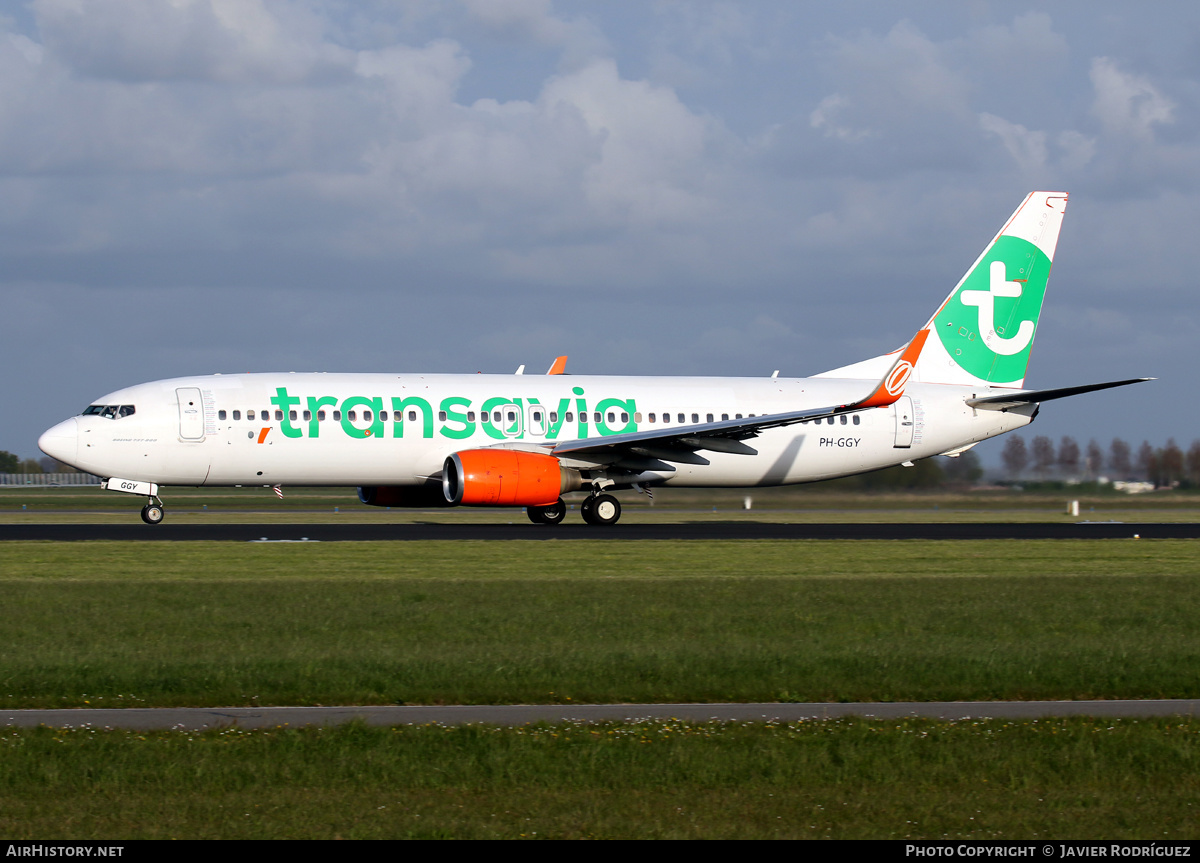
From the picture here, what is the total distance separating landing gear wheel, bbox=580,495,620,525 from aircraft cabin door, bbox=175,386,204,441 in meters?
10.5

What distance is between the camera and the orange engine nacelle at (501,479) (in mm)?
33062

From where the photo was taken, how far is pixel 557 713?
1068cm

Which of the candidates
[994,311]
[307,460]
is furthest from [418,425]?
[994,311]

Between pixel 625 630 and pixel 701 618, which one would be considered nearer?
pixel 625 630

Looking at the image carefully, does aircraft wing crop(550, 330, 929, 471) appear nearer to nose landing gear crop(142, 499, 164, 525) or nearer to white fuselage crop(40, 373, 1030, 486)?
white fuselage crop(40, 373, 1030, 486)

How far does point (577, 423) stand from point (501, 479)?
4335 millimetres

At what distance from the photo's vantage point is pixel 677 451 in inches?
1432

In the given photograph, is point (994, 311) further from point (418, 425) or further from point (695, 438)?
point (418, 425)

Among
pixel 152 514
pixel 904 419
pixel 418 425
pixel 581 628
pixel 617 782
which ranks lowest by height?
pixel 617 782

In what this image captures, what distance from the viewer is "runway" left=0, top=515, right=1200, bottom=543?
3173 cm

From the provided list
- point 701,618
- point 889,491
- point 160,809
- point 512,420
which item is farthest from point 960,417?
point 160,809

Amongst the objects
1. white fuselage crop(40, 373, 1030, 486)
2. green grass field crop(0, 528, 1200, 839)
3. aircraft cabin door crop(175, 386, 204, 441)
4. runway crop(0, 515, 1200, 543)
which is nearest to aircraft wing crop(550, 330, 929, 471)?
white fuselage crop(40, 373, 1030, 486)

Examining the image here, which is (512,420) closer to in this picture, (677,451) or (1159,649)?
(677,451)
